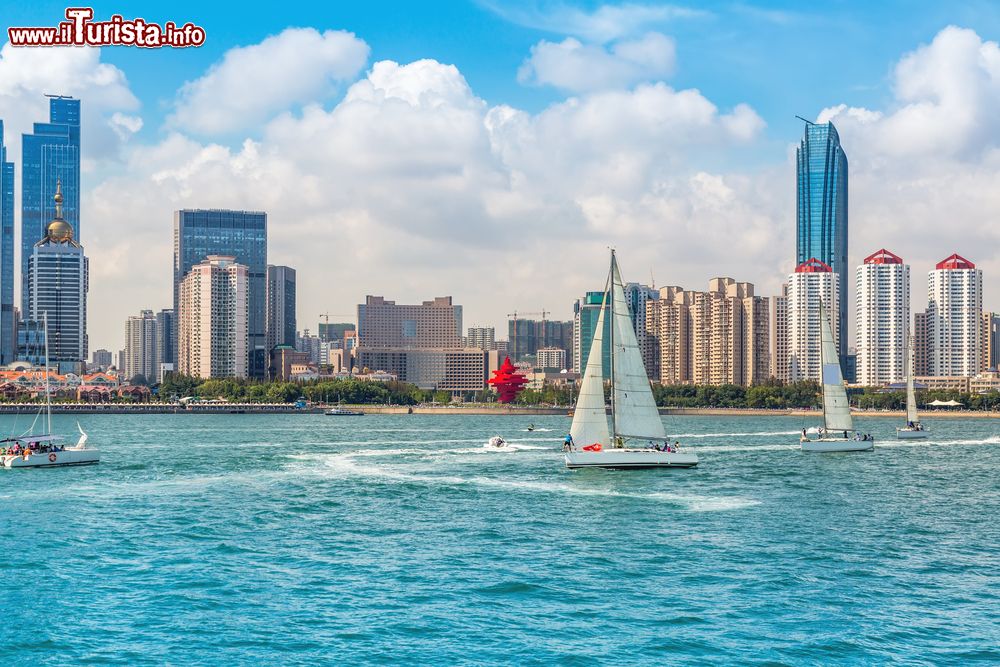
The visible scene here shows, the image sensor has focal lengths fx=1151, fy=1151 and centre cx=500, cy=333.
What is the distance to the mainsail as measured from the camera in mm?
78250

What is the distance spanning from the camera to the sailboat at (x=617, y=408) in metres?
76.7

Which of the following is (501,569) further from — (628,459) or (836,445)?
(836,445)

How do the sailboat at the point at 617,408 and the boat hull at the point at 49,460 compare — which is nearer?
the sailboat at the point at 617,408

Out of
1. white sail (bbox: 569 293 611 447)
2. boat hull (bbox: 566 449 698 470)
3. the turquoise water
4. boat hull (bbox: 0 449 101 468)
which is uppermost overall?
white sail (bbox: 569 293 611 447)

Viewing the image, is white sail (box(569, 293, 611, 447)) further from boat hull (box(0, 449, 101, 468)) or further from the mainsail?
boat hull (box(0, 449, 101, 468))

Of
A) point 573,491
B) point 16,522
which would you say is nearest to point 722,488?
point 573,491

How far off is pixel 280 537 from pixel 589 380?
32.5m

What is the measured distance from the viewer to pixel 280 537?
51.0m

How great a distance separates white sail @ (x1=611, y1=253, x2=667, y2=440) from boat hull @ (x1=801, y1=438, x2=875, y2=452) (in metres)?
32.5

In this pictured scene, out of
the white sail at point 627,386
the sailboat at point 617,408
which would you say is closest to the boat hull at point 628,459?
the sailboat at point 617,408

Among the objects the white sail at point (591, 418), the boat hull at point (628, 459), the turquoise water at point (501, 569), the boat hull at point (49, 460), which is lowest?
the turquoise water at point (501, 569)

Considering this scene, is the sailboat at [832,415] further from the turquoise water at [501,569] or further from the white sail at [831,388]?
the turquoise water at [501,569]

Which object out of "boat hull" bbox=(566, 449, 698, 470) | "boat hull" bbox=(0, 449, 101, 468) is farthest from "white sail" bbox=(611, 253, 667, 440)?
"boat hull" bbox=(0, 449, 101, 468)

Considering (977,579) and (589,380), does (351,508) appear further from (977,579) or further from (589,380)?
(977,579)
